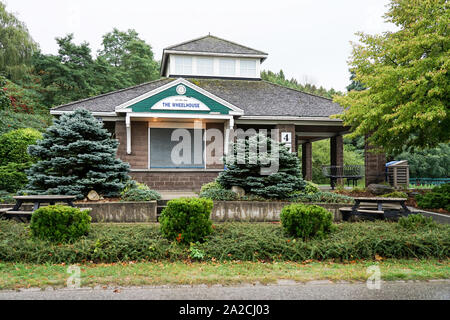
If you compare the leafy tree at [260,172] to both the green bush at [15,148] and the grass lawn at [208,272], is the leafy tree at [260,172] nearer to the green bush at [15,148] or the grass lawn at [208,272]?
the grass lawn at [208,272]

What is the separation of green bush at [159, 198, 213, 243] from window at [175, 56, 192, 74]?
14.6m

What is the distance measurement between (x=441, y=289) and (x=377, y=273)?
84 centimetres

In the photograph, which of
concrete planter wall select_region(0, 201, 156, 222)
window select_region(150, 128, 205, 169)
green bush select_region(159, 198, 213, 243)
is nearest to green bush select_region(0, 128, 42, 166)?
concrete planter wall select_region(0, 201, 156, 222)

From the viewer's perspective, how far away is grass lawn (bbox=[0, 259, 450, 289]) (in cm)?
473

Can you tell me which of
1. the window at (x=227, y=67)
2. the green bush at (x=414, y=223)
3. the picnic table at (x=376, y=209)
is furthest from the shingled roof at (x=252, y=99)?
the green bush at (x=414, y=223)

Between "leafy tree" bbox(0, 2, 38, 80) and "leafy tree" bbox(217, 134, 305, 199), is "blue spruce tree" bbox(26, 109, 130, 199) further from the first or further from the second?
"leafy tree" bbox(0, 2, 38, 80)

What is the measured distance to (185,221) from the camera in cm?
640

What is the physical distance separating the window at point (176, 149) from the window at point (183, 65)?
532 cm

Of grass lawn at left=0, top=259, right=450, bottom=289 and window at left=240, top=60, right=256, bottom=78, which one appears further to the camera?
window at left=240, top=60, right=256, bottom=78

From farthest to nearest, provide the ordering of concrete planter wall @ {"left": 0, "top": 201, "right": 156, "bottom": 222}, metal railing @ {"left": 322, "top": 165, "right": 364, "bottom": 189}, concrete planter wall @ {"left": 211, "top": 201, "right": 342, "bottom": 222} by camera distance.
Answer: metal railing @ {"left": 322, "top": 165, "right": 364, "bottom": 189} → concrete planter wall @ {"left": 211, "top": 201, "right": 342, "bottom": 222} → concrete planter wall @ {"left": 0, "top": 201, "right": 156, "bottom": 222}

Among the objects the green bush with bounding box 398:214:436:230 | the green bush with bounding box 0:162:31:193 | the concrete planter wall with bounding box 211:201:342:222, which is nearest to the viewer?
the green bush with bounding box 398:214:436:230

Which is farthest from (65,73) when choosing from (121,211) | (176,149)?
(121,211)

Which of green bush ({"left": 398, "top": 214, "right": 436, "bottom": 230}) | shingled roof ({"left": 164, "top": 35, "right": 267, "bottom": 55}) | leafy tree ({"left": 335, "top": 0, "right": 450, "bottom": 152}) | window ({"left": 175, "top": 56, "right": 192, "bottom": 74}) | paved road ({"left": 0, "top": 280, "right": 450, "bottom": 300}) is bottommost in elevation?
paved road ({"left": 0, "top": 280, "right": 450, "bottom": 300})

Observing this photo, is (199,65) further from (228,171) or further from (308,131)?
(228,171)
